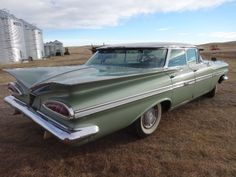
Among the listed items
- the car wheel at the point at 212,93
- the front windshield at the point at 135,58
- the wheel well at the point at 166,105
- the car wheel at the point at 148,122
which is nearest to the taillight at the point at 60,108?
the car wheel at the point at 148,122

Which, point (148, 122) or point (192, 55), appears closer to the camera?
point (148, 122)

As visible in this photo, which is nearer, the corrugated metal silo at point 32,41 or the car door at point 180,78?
the car door at point 180,78

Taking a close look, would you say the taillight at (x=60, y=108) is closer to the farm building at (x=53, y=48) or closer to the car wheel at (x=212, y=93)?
the car wheel at (x=212, y=93)

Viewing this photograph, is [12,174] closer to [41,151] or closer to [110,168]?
[41,151]

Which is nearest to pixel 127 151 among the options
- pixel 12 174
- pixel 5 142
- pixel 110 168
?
pixel 110 168

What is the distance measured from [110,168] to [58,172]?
66 cm

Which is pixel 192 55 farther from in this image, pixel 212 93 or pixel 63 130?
pixel 63 130

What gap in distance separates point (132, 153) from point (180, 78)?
5.74 feet

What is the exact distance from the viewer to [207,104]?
5.91m

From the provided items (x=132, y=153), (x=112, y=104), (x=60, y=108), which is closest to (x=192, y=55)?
(x=132, y=153)

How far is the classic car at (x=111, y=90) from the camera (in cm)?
278

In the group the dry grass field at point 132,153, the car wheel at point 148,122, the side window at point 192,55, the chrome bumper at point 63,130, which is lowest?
the dry grass field at point 132,153

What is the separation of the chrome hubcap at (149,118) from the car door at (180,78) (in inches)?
18.9

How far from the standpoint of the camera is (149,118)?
3.96 m
